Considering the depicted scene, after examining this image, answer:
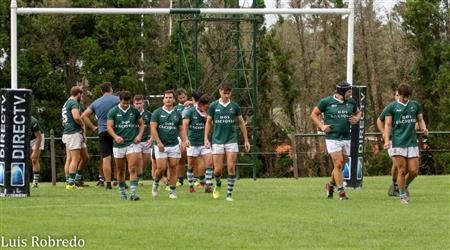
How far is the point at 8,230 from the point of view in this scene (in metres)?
16.2

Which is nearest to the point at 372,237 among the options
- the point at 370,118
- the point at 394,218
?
the point at 394,218

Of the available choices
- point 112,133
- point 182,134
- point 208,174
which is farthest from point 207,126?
point 208,174

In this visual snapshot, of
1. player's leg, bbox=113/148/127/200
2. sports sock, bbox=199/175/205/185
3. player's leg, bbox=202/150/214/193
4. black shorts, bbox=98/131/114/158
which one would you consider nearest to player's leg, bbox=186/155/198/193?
player's leg, bbox=202/150/214/193

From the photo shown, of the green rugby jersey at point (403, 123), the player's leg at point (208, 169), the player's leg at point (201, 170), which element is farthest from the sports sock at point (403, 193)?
the player's leg at point (201, 170)

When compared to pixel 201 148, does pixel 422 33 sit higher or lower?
higher

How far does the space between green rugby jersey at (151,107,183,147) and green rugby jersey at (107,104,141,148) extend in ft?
2.67

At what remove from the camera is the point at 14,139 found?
22.9 meters

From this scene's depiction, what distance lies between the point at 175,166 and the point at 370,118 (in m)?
27.4

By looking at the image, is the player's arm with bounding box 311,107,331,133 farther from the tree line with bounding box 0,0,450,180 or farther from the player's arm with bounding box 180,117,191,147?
the tree line with bounding box 0,0,450,180

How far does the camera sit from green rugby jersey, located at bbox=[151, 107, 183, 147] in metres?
22.3

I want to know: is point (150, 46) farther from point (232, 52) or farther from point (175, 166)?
point (175, 166)

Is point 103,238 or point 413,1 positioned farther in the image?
point 413,1

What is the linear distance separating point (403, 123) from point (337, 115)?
1.52 meters

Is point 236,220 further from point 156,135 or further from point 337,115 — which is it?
point 337,115
